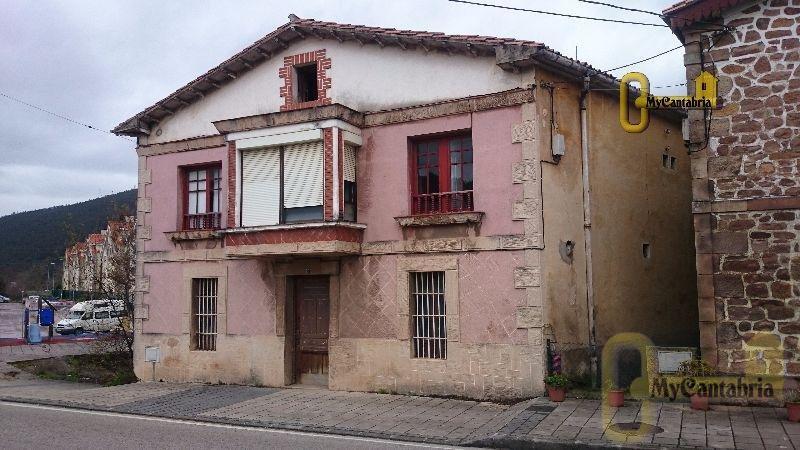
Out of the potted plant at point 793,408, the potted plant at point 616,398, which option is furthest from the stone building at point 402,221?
the potted plant at point 793,408

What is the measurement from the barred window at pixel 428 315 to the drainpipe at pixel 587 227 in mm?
2953

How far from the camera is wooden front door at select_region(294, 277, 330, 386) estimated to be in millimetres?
15922

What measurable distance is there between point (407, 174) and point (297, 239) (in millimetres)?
2601

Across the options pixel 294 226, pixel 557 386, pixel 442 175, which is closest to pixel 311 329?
pixel 294 226

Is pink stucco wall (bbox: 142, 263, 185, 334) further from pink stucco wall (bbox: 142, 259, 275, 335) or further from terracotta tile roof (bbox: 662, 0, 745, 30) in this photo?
terracotta tile roof (bbox: 662, 0, 745, 30)

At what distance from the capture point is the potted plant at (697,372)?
459 inches

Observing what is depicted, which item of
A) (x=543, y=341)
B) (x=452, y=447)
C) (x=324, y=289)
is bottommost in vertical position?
(x=452, y=447)

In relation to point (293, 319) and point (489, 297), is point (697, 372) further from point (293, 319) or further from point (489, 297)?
point (293, 319)

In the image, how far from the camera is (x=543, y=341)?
13.2 meters

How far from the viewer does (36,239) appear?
333 ft

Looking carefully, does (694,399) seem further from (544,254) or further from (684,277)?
(684,277)

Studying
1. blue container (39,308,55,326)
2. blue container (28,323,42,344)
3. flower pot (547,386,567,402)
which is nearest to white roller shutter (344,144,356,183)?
flower pot (547,386,567,402)

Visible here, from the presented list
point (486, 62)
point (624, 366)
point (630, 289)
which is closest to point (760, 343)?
point (624, 366)

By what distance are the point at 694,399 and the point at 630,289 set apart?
15.3 ft
